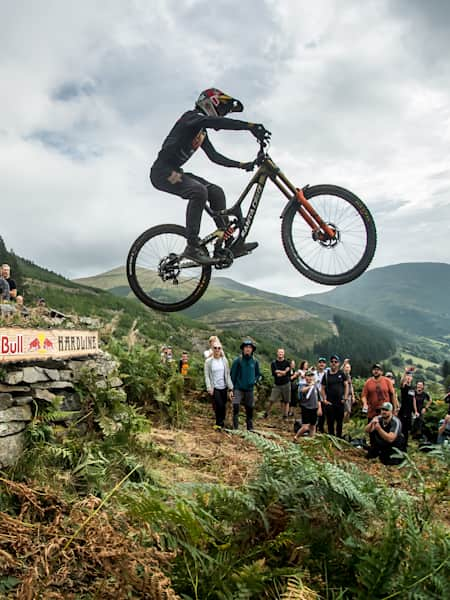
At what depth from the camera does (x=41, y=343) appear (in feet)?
22.0

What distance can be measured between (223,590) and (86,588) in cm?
107

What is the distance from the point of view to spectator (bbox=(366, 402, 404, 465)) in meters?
8.69

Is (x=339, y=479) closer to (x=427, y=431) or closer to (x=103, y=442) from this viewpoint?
(x=103, y=442)

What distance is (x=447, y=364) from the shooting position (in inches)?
3250

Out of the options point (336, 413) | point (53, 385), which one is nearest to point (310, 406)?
point (336, 413)

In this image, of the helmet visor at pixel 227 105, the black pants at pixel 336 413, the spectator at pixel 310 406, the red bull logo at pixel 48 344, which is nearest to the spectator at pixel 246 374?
the spectator at pixel 310 406

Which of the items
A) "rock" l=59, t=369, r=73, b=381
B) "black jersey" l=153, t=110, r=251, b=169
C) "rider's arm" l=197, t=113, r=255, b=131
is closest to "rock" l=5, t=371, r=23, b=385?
"rock" l=59, t=369, r=73, b=381

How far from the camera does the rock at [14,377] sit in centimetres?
633

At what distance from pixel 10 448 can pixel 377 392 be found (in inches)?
285

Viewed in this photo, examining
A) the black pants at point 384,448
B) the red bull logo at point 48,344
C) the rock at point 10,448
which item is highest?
the red bull logo at point 48,344

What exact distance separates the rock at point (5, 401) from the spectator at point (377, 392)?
7.03 metres

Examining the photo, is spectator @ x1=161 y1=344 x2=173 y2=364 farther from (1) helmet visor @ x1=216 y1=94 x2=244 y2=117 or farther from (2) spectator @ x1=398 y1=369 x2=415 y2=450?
(1) helmet visor @ x1=216 y1=94 x2=244 y2=117

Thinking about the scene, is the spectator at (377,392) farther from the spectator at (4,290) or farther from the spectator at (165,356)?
the spectator at (4,290)

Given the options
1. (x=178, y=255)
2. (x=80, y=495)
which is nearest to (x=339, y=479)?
(x=178, y=255)
